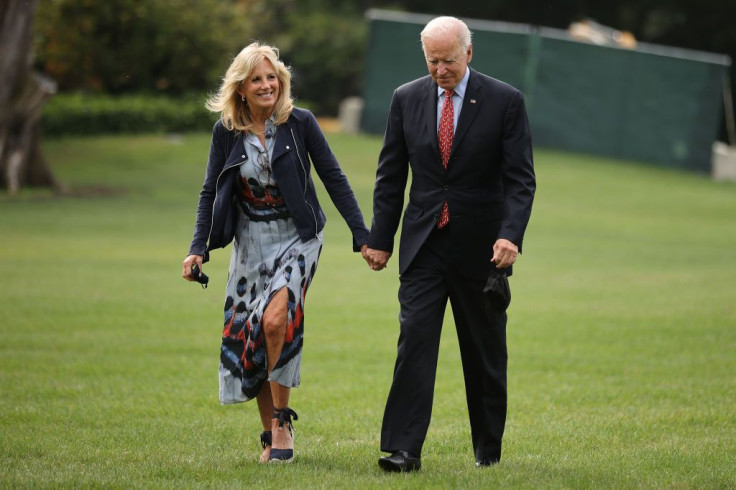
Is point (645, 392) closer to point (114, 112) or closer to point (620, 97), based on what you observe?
point (620, 97)

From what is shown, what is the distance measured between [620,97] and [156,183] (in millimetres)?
12450

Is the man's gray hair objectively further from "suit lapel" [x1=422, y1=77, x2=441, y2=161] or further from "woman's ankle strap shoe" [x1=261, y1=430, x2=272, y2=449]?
"woman's ankle strap shoe" [x1=261, y1=430, x2=272, y2=449]

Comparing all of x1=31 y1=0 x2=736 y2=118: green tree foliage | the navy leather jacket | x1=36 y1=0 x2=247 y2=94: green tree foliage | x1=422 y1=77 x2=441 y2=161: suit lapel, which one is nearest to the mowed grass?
the navy leather jacket

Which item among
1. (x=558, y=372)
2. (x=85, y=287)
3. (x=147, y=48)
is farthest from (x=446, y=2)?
(x=558, y=372)

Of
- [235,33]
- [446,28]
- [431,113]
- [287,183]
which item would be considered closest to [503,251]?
[431,113]

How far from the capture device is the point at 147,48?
3584cm

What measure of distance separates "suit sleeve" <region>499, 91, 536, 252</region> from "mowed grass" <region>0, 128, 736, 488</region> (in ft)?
4.02

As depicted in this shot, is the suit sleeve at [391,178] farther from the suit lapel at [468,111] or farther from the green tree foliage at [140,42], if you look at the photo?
the green tree foliage at [140,42]

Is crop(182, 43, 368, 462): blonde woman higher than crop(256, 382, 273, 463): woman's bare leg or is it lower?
higher

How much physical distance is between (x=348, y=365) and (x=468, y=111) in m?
4.50

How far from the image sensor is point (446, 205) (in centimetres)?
615

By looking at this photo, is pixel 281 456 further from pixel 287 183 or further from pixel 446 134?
pixel 446 134

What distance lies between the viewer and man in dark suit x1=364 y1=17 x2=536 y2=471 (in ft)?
20.0

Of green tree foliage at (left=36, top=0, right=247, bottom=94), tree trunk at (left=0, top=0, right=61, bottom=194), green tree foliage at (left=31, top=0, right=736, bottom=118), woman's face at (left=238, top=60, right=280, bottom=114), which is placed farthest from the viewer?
green tree foliage at (left=31, top=0, right=736, bottom=118)
